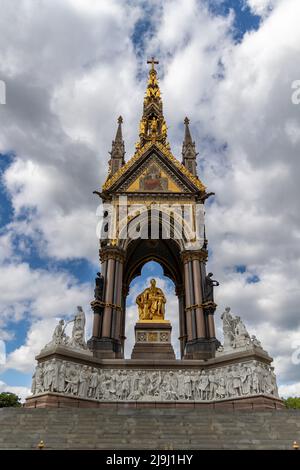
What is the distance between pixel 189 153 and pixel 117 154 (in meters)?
5.45

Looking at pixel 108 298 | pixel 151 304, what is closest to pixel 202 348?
pixel 151 304

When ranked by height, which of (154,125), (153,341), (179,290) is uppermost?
(154,125)

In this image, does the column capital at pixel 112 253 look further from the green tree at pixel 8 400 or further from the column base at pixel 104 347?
the green tree at pixel 8 400

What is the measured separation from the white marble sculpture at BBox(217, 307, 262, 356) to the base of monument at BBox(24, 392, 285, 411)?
2.31 m

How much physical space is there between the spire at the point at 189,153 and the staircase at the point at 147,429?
17932 mm

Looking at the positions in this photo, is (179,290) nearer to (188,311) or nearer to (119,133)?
(188,311)

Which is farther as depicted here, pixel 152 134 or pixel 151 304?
pixel 152 134

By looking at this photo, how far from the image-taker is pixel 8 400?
49.9 m

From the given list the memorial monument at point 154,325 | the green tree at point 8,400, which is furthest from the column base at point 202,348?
the green tree at point 8,400

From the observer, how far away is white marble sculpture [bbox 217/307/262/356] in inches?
722

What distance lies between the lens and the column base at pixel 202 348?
2006cm

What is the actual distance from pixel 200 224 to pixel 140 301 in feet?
21.0

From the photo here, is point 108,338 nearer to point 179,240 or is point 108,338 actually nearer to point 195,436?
point 179,240
